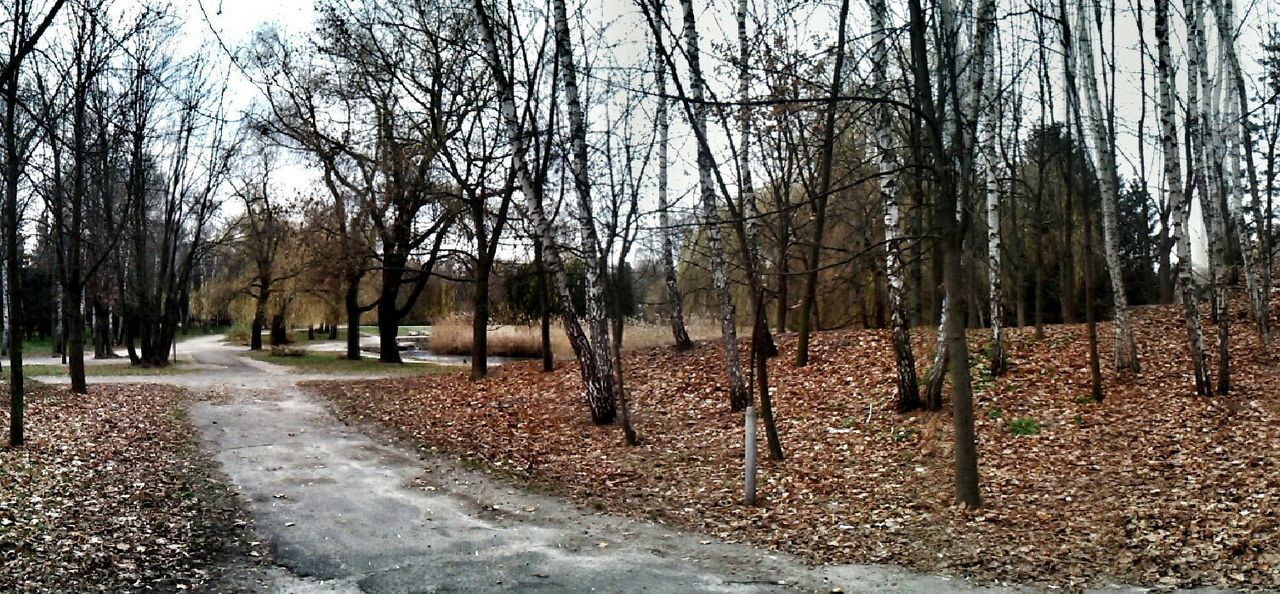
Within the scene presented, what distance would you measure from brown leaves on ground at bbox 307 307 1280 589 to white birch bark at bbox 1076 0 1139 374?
35cm

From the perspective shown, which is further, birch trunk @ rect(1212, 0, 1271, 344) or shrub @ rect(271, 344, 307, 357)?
shrub @ rect(271, 344, 307, 357)

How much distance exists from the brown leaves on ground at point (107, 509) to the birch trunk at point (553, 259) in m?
5.04

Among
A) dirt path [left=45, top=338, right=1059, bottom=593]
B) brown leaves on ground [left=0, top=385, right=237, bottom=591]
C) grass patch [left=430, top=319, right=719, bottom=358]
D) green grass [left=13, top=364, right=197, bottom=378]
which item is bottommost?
dirt path [left=45, top=338, right=1059, bottom=593]

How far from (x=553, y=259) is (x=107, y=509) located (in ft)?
20.6

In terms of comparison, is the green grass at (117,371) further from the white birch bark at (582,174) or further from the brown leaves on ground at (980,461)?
the white birch bark at (582,174)

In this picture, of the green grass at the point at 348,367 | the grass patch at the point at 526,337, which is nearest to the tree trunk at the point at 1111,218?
the grass patch at the point at 526,337

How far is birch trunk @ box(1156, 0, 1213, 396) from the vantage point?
35.0 feet

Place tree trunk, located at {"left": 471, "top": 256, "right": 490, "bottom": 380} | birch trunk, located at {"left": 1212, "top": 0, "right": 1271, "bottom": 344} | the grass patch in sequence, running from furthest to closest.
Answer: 1. the grass patch
2. tree trunk, located at {"left": 471, "top": 256, "right": 490, "bottom": 380}
3. birch trunk, located at {"left": 1212, "top": 0, "right": 1271, "bottom": 344}

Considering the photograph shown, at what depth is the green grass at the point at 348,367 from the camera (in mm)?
27375

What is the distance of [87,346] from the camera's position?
183 feet

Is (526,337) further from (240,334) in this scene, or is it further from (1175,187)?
(240,334)

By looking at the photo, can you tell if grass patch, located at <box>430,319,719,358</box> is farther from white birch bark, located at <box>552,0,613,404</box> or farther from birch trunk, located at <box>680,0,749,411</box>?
white birch bark, located at <box>552,0,613,404</box>

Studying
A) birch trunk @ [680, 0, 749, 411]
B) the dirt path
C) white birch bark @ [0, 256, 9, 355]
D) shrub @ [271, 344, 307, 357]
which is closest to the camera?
the dirt path

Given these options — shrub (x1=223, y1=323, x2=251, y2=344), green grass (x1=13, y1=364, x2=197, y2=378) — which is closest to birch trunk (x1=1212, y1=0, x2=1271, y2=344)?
green grass (x1=13, y1=364, x2=197, y2=378)
